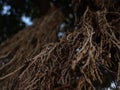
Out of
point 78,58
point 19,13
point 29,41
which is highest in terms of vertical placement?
point 19,13

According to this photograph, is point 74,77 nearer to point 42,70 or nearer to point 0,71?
point 42,70

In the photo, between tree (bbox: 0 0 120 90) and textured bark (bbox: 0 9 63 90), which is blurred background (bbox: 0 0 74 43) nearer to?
textured bark (bbox: 0 9 63 90)

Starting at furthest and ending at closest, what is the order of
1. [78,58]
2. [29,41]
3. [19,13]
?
[19,13] → [29,41] → [78,58]

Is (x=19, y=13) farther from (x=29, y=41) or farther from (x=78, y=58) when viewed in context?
(x=78, y=58)

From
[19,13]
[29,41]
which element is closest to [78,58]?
[29,41]

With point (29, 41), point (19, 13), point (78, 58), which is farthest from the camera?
point (19, 13)

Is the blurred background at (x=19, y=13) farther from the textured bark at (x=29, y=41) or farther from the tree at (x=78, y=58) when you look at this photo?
the tree at (x=78, y=58)

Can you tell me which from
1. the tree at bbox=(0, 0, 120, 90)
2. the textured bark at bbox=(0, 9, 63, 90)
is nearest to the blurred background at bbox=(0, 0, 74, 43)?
the textured bark at bbox=(0, 9, 63, 90)

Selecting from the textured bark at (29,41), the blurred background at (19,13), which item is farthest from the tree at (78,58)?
the blurred background at (19,13)

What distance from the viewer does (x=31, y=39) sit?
2172 millimetres

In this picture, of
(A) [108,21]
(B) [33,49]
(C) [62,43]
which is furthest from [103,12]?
(B) [33,49]

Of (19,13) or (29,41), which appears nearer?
(29,41)

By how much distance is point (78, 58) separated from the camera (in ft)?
4.43

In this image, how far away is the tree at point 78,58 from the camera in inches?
55.4
